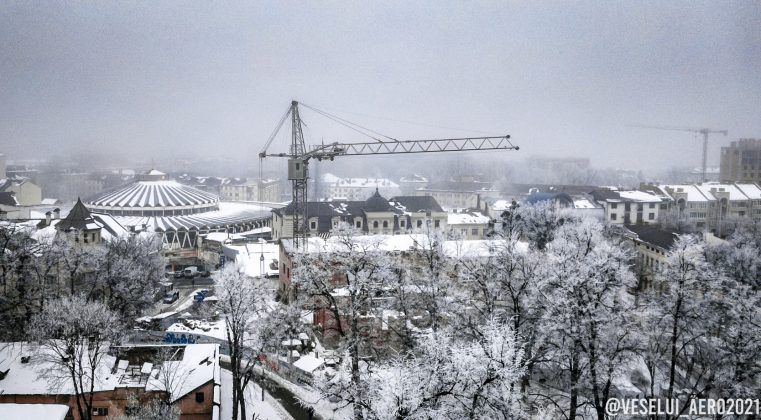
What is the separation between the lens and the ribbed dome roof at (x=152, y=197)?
55.0m

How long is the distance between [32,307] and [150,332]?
4.75 meters

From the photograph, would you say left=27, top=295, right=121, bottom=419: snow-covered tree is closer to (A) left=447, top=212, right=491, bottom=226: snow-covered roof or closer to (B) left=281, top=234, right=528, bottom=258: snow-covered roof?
(B) left=281, top=234, right=528, bottom=258: snow-covered roof

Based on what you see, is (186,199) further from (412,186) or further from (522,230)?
(412,186)

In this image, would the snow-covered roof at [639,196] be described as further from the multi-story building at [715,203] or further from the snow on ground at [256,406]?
the snow on ground at [256,406]

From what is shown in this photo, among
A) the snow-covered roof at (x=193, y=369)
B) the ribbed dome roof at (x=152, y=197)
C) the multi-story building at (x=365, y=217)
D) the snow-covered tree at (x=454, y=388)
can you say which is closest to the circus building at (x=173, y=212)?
the ribbed dome roof at (x=152, y=197)

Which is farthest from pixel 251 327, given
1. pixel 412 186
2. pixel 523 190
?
pixel 412 186

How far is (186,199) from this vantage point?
2251 inches

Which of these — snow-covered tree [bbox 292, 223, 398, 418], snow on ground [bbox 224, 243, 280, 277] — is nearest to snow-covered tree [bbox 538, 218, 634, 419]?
snow-covered tree [bbox 292, 223, 398, 418]

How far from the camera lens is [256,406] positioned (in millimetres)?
19625

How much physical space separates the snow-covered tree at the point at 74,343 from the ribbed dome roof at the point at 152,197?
123 ft

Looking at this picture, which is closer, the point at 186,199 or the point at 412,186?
the point at 186,199

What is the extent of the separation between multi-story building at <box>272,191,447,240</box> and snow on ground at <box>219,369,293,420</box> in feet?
78.7

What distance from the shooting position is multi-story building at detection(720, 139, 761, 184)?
52.5 m

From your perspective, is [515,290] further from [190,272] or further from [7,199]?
[7,199]
